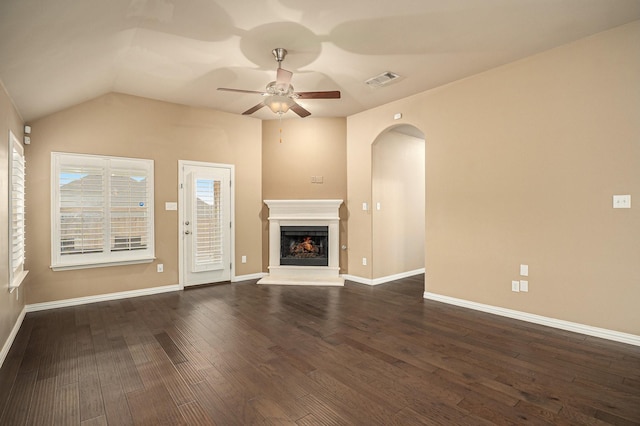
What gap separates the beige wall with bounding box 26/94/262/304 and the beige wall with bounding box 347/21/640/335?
3197 millimetres

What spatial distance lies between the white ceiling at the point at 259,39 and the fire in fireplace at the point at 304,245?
2629mm

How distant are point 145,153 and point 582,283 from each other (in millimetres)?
5938

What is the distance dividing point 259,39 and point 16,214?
3235mm

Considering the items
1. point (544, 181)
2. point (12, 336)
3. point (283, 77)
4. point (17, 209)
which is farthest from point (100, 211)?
point (544, 181)

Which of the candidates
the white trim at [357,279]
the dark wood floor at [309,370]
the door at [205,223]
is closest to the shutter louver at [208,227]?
the door at [205,223]

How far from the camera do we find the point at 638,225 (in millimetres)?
2982

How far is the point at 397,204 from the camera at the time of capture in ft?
19.9

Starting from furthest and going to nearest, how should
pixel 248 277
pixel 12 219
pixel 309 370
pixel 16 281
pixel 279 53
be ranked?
pixel 248 277 < pixel 279 53 < pixel 16 281 < pixel 12 219 < pixel 309 370

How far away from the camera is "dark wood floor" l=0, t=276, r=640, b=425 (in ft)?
6.63

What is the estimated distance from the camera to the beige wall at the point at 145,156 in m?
4.12

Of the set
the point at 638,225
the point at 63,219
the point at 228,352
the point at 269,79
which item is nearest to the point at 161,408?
the point at 228,352

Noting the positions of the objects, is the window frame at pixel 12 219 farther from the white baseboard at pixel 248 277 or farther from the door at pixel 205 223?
the white baseboard at pixel 248 277

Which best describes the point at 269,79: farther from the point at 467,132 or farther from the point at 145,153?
the point at 467,132

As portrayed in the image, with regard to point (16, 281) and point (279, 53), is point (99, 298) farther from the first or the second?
point (279, 53)
